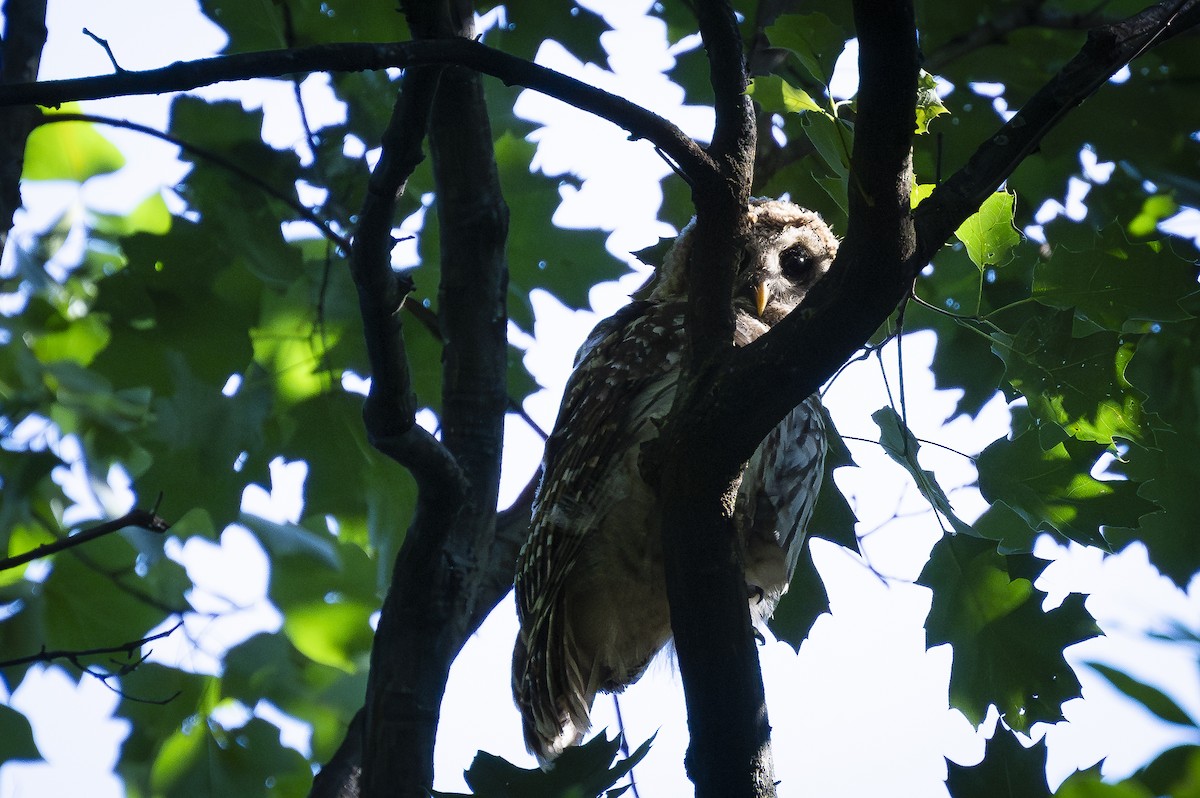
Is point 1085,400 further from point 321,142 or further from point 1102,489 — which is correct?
point 321,142

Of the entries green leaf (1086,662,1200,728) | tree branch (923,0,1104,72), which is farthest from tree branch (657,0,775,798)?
tree branch (923,0,1104,72)

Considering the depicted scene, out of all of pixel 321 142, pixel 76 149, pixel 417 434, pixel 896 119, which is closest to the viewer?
pixel 896 119

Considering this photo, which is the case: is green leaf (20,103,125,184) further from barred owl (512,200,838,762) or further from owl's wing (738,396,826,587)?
owl's wing (738,396,826,587)

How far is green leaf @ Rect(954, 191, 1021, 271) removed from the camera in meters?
1.88

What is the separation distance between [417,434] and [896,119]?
3.18ft

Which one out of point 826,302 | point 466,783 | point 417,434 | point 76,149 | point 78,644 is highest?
point 76,149

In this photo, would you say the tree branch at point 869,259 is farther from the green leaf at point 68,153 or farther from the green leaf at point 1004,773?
the green leaf at point 68,153

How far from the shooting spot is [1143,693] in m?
0.49

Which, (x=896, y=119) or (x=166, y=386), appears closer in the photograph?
(x=896, y=119)

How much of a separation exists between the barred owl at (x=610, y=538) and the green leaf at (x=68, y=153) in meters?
1.81

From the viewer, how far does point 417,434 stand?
1.85 metres

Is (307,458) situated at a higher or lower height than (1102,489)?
higher

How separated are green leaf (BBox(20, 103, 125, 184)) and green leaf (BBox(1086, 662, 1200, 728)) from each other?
3.54 meters

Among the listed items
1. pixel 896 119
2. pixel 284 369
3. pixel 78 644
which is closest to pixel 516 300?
pixel 284 369
